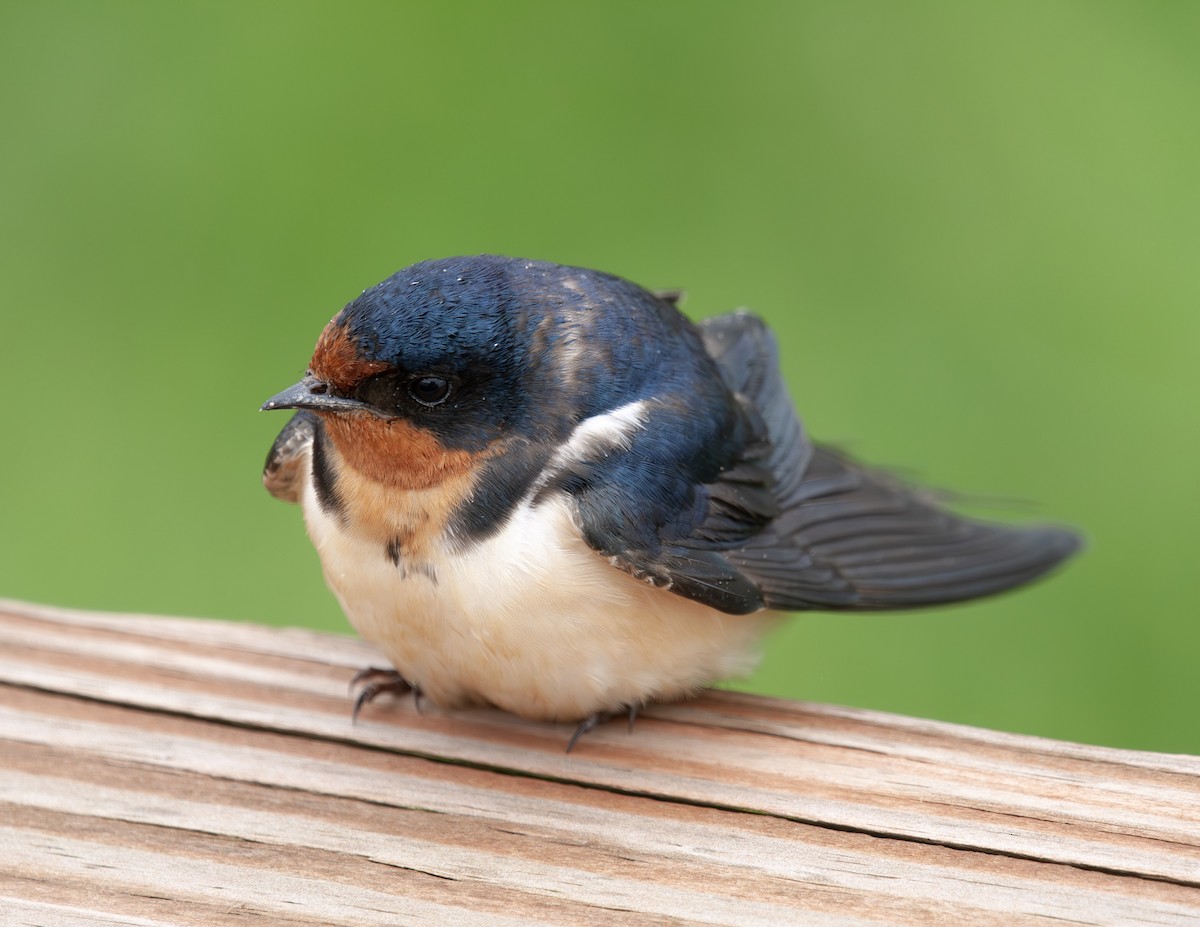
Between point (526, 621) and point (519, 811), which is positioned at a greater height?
point (526, 621)

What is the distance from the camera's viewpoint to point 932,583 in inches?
126

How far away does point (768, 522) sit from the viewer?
305 cm

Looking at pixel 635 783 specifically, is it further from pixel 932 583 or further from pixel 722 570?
pixel 932 583

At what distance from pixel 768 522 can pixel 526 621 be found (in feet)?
2.07

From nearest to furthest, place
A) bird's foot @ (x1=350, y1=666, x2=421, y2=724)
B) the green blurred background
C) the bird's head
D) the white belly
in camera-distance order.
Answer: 1. the bird's head
2. the white belly
3. bird's foot @ (x1=350, y1=666, x2=421, y2=724)
4. the green blurred background

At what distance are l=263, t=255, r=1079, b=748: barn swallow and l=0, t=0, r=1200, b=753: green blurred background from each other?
1.72 m

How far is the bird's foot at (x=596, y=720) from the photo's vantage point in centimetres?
277

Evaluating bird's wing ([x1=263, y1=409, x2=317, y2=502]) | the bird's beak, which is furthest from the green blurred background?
the bird's beak

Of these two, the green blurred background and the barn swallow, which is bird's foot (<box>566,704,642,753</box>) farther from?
the green blurred background

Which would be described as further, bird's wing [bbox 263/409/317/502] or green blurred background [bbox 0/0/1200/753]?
green blurred background [bbox 0/0/1200/753]

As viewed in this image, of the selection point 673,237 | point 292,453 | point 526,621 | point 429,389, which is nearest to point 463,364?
point 429,389

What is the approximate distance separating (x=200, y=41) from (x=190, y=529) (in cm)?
193

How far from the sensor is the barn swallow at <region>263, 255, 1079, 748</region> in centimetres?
252

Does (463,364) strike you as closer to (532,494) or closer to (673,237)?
Answer: (532,494)
